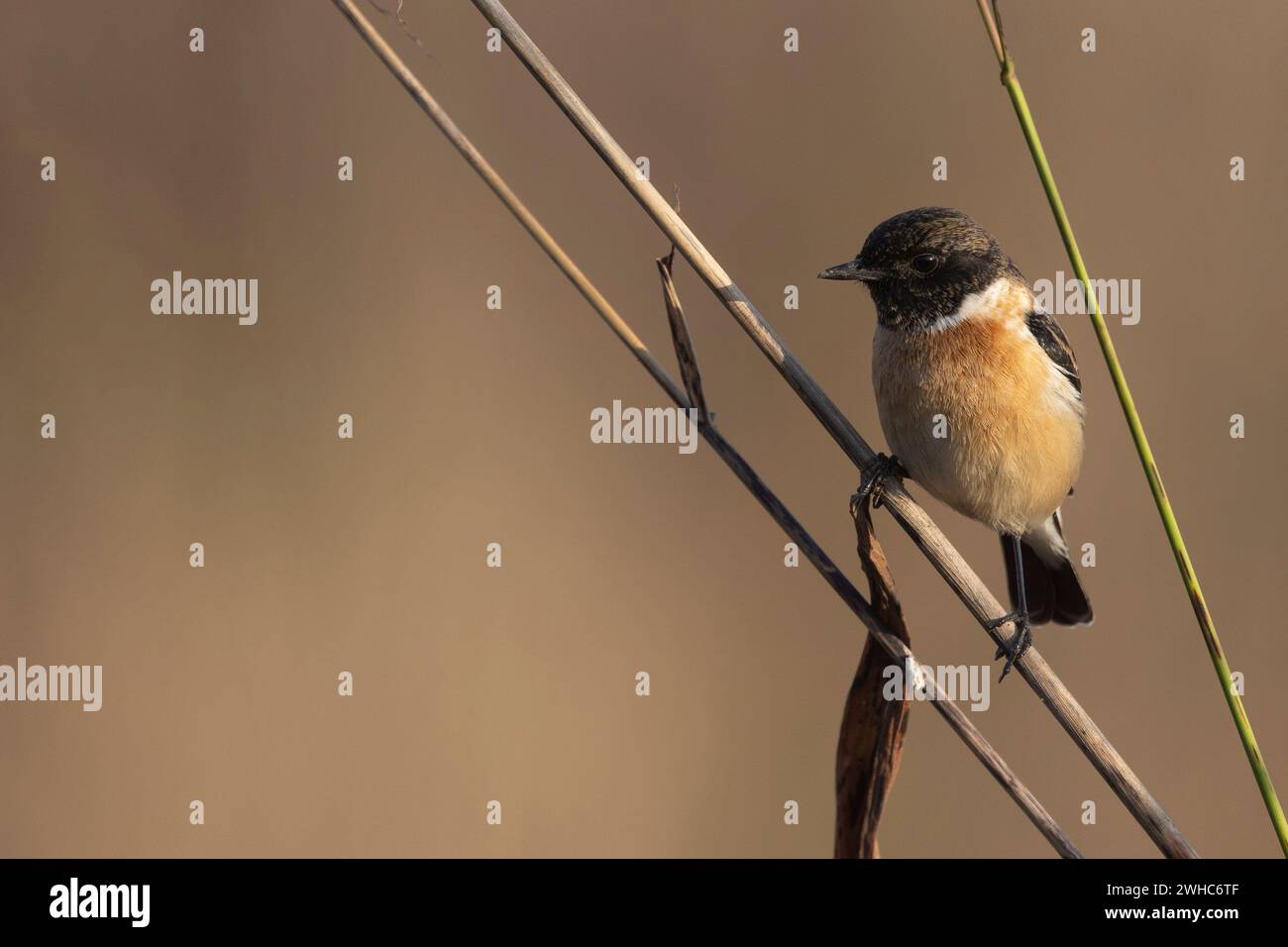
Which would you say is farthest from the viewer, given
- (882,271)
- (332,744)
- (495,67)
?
(495,67)

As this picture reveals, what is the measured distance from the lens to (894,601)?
2.46 m

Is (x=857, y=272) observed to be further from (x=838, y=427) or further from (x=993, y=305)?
(x=838, y=427)

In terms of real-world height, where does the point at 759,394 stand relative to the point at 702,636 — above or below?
above

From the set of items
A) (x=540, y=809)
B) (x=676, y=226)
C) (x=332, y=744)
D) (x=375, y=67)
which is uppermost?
(x=375, y=67)

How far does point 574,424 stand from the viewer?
18.3 ft

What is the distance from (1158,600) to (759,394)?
1991 millimetres

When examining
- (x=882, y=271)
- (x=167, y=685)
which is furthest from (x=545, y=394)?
(x=882, y=271)

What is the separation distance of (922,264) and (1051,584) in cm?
131

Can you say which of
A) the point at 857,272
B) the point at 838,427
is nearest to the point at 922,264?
the point at 857,272

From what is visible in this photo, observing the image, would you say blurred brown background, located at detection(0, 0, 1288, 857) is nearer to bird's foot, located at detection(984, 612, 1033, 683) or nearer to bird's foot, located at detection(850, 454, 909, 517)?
bird's foot, located at detection(984, 612, 1033, 683)

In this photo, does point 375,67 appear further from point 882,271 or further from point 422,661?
point 882,271

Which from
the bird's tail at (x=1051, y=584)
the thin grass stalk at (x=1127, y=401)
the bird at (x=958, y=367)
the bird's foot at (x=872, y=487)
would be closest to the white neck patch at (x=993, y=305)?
the bird at (x=958, y=367)

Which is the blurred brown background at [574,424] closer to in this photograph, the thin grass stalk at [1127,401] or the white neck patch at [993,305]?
the white neck patch at [993,305]

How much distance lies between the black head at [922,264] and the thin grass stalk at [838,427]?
2.54ft
